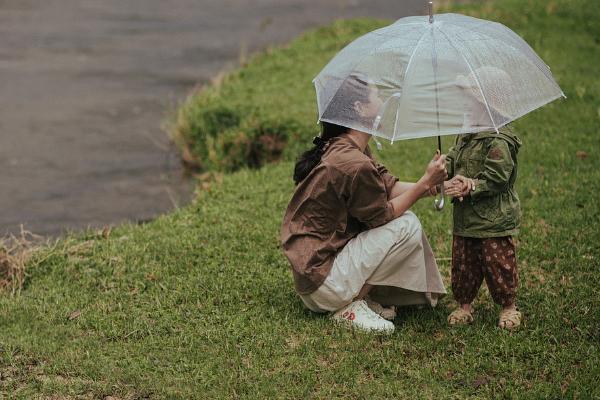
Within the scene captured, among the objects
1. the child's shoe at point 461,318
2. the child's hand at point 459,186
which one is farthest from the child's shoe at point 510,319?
the child's hand at point 459,186

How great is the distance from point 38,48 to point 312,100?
671cm

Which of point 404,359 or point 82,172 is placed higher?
point 404,359

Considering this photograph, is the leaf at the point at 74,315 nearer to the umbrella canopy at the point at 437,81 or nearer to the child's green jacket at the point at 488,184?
the umbrella canopy at the point at 437,81

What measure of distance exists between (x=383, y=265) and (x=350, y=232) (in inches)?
10.8

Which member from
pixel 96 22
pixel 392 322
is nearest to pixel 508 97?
pixel 392 322

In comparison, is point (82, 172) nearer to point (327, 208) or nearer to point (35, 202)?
point (35, 202)

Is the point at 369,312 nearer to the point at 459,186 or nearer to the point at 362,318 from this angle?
the point at 362,318

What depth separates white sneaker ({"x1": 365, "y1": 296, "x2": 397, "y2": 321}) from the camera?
217 inches

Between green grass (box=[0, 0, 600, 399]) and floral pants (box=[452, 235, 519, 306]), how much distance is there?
20 centimetres

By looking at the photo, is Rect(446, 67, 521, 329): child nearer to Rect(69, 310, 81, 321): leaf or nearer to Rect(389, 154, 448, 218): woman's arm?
Rect(389, 154, 448, 218): woman's arm

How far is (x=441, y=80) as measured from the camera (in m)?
4.79

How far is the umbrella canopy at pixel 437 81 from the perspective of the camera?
15.6 feet

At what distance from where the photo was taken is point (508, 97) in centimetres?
480

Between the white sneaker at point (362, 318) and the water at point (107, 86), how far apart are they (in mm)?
4414
